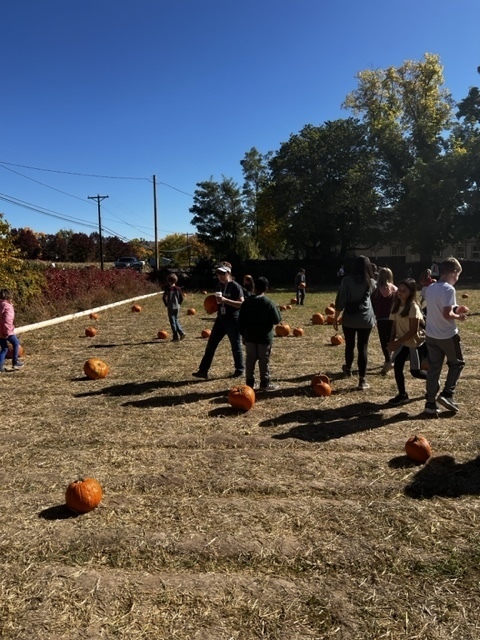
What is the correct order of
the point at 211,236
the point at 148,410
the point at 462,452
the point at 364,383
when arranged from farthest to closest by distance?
the point at 211,236 < the point at 364,383 < the point at 148,410 < the point at 462,452

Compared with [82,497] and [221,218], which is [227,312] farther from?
[221,218]

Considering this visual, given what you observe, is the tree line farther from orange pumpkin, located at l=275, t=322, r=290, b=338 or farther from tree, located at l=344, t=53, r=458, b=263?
orange pumpkin, located at l=275, t=322, r=290, b=338

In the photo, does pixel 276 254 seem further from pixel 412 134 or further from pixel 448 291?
pixel 448 291

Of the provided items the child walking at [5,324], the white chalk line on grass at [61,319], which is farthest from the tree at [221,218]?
the child walking at [5,324]

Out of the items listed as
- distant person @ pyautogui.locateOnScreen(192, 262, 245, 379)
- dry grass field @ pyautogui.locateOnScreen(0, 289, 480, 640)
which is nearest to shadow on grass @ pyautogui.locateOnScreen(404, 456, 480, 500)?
dry grass field @ pyautogui.locateOnScreen(0, 289, 480, 640)

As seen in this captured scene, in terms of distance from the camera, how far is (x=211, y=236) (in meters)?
52.0

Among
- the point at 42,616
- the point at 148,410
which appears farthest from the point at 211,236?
the point at 42,616

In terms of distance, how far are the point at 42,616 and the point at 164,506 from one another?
1216 millimetres

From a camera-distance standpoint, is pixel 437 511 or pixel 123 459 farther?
pixel 123 459

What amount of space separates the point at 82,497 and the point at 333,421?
297 centimetres

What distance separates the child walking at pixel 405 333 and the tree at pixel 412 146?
32.6 m

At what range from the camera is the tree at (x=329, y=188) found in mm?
38906

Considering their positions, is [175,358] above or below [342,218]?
below

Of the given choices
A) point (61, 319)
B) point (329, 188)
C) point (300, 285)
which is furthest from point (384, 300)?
point (329, 188)
